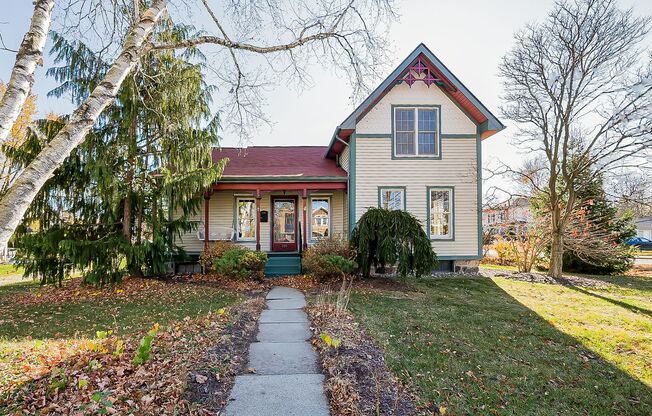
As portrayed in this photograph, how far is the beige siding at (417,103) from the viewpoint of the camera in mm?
13039

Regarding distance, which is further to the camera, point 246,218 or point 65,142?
point 246,218

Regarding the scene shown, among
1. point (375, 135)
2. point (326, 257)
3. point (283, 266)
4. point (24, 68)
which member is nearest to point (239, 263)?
point (283, 266)

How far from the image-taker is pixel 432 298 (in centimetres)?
883

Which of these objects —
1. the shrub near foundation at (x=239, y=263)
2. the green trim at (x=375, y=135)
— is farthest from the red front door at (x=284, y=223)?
the green trim at (x=375, y=135)

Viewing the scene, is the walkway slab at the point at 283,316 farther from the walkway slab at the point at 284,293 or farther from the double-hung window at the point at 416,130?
the double-hung window at the point at 416,130

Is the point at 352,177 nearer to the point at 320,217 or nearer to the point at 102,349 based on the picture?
the point at 320,217

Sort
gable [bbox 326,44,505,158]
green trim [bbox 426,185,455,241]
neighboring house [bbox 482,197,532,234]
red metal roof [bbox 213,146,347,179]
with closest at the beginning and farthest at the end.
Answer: gable [bbox 326,44,505,158] < green trim [bbox 426,185,455,241] < red metal roof [bbox 213,146,347,179] < neighboring house [bbox 482,197,532,234]

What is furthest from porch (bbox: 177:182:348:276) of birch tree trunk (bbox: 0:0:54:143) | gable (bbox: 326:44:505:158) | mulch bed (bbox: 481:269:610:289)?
birch tree trunk (bbox: 0:0:54:143)

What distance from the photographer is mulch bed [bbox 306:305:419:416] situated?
10.8 ft

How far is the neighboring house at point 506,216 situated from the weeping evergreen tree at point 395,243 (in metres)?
4.80

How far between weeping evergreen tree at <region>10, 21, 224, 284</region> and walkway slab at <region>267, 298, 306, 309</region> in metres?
3.93

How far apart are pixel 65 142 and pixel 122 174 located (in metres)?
7.85

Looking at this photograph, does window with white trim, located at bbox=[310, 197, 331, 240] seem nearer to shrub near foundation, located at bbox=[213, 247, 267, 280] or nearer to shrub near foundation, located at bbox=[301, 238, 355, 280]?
shrub near foundation, located at bbox=[301, 238, 355, 280]

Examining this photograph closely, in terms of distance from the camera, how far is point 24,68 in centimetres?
284
